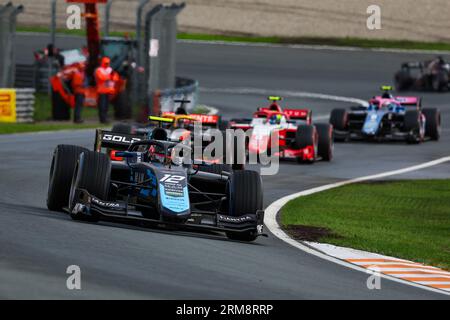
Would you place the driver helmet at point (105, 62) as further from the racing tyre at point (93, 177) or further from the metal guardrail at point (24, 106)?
the racing tyre at point (93, 177)

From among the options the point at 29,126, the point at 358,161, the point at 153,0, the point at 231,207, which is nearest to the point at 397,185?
the point at 358,161

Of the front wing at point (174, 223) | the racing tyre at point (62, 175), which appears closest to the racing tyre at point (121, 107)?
the racing tyre at point (62, 175)

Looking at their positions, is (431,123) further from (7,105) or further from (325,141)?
(7,105)

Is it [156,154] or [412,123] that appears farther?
[412,123]

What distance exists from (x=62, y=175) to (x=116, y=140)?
1954mm

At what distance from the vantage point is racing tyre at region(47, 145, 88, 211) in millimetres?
14367

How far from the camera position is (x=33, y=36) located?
2218 inches

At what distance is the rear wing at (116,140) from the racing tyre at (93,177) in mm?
2458

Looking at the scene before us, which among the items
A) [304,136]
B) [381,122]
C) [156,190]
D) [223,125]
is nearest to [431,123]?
[381,122]

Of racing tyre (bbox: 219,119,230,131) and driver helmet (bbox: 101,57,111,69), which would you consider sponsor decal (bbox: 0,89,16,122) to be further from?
racing tyre (bbox: 219,119,230,131)

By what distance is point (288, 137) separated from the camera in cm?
2489

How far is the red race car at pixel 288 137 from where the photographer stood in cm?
2439

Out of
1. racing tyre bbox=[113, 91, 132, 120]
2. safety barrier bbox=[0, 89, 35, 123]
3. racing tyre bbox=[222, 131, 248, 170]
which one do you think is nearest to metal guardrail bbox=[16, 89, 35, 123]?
safety barrier bbox=[0, 89, 35, 123]

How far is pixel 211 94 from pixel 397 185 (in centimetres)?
2243
